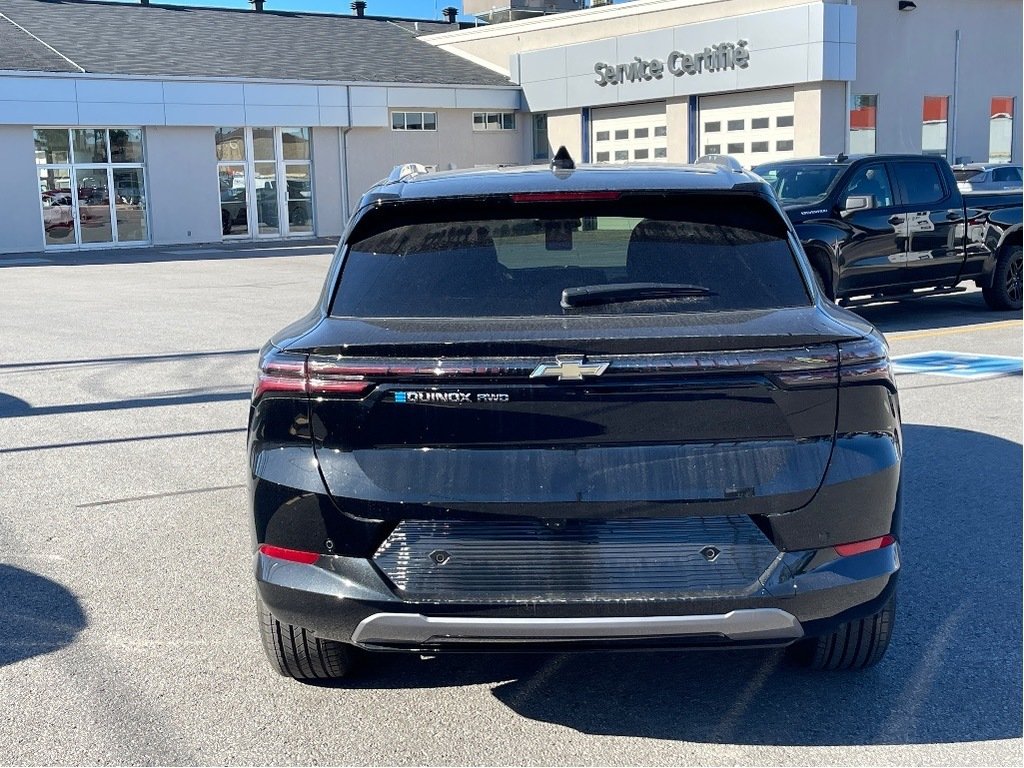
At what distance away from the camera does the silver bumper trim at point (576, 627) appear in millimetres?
3297

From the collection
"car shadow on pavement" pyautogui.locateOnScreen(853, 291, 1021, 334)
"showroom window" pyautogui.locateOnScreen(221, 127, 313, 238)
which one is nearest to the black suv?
"car shadow on pavement" pyautogui.locateOnScreen(853, 291, 1021, 334)

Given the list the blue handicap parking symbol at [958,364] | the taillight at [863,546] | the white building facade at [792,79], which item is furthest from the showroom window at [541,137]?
the taillight at [863,546]

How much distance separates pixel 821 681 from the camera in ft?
13.3

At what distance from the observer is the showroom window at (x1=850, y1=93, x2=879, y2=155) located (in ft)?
101

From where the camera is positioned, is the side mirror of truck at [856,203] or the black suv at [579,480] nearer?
the black suv at [579,480]

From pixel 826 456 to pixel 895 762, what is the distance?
0.96 meters

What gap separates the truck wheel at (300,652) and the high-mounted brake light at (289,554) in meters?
0.35

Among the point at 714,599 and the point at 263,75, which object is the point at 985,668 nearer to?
the point at 714,599

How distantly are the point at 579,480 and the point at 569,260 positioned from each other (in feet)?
2.87

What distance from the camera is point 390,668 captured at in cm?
421

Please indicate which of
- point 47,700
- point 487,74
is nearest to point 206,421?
point 47,700

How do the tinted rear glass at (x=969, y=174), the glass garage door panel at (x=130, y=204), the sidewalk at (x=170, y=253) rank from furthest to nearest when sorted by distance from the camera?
the glass garage door panel at (x=130, y=204) < the sidewalk at (x=170, y=253) < the tinted rear glass at (x=969, y=174)

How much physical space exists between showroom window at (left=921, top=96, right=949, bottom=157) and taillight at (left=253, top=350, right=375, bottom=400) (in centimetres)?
3229

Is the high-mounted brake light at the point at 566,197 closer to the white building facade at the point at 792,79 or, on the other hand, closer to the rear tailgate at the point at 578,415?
the rear tailgate at the point at 578,415
